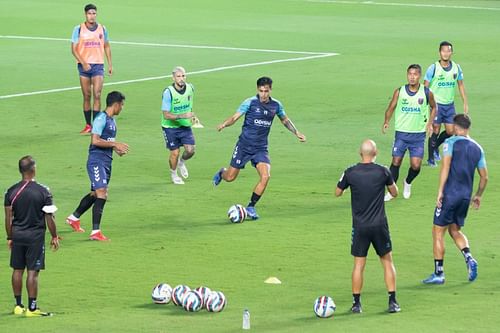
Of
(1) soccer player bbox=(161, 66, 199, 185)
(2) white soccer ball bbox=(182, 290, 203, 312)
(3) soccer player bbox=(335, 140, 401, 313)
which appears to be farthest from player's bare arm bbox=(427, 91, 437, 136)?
(2) white soccer ball bbox=(182, 290, 203, 312)

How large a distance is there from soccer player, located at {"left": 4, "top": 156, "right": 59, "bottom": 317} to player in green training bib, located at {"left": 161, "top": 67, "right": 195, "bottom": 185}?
8.07m

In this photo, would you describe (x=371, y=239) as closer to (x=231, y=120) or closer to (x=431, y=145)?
(x=231, y=120)

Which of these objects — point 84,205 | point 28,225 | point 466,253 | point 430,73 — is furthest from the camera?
point 430,73

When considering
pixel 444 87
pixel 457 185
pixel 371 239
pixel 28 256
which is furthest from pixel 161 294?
pixel 444 87

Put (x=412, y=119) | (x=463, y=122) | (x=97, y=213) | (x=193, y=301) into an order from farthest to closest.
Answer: (x=412, y=119) → (x=97, y=213) → (x=463, y=122) → (x=193, y=301)

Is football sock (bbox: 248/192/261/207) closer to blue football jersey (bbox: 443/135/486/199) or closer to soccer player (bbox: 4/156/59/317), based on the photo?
blue football jersey (bbox: 443/135/486/199)

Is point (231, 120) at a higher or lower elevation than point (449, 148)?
higher

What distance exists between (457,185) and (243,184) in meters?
7.68

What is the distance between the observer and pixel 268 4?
186ft

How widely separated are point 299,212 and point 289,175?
10.3 ft

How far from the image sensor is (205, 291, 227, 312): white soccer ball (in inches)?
640

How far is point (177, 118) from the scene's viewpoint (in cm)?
2419

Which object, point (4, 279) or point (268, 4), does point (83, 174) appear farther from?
point (268, 4)

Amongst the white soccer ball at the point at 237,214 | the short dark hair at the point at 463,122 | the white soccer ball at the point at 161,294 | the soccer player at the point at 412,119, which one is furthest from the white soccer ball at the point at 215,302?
the soccer player at the point at 412,119
